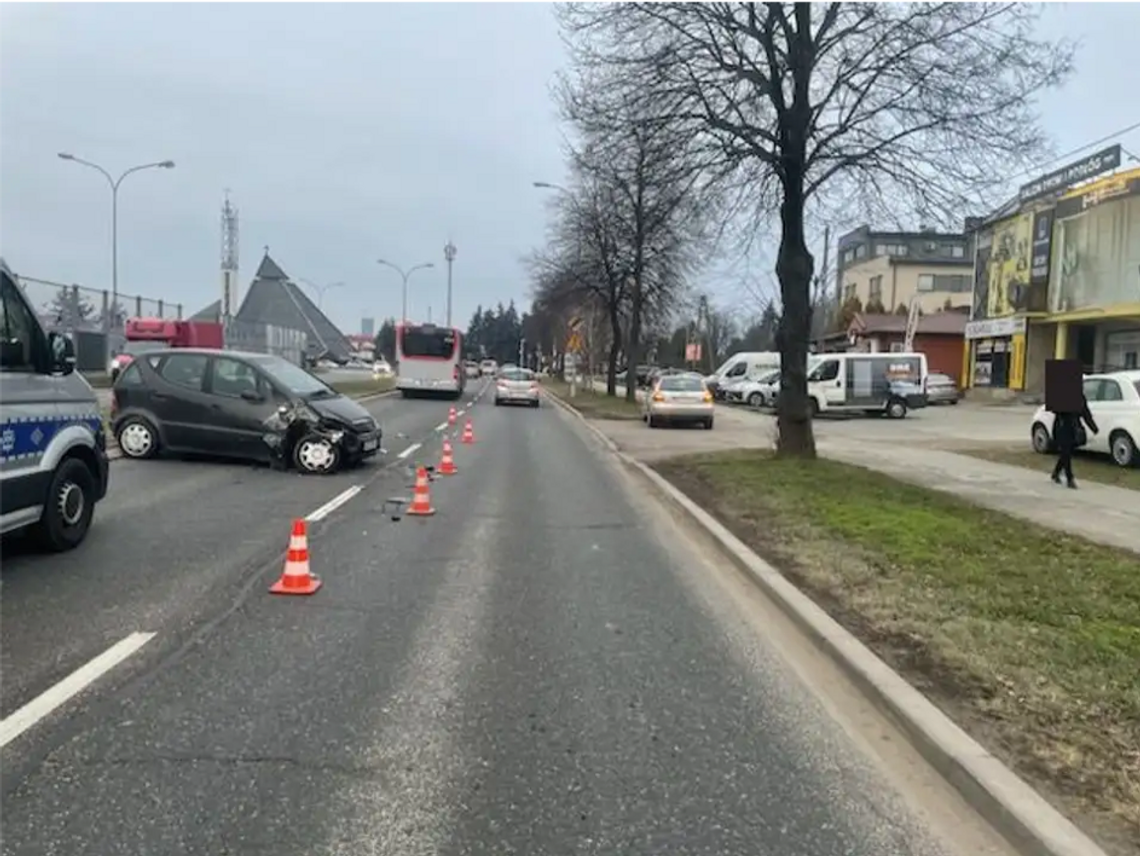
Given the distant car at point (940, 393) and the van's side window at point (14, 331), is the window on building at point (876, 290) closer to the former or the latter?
the distant car at point (940, 393)

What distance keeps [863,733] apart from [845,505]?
22.6 feet

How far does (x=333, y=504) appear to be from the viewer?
37.7 feet

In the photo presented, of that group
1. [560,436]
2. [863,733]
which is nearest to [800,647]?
[863,733]

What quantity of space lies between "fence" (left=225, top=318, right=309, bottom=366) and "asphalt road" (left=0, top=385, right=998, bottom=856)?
43179 millimetres

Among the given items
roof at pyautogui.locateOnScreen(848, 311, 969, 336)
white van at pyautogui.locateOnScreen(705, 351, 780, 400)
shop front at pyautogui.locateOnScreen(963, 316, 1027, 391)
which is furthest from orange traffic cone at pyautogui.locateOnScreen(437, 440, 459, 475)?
roof at pyautogui.locateOnScreen(848, 311, 969, 336)

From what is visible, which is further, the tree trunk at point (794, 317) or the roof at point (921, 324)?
the roof at point (921, 324)

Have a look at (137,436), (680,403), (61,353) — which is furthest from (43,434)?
(680,403)

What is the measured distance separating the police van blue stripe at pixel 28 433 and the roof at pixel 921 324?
55148 millimetres

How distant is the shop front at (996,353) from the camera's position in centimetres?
4447

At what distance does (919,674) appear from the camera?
5359mm

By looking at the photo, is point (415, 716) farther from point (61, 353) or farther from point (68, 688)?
point (61, 353)

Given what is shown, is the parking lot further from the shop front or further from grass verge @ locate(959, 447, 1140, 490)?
the shop front

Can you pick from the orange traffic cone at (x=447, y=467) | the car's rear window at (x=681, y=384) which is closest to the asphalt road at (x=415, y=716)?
the orange traffic cone at (x=447, y=467)

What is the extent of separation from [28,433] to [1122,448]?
16.5m
